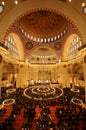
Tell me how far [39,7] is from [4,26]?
4.83 metres

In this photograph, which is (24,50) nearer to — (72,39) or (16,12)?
(72,39)

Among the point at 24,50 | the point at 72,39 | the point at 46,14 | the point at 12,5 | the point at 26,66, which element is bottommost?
the point at 26,66

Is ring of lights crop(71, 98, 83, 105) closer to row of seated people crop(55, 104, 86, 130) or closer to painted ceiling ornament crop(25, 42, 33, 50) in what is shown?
row of seated people crop(55, 104, 86, 130)

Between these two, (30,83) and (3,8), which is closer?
(3,8)

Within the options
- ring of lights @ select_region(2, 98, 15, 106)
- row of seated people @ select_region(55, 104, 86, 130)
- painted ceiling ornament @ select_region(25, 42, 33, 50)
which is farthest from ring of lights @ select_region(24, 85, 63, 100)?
painted ceiling ornament @ select_region(25, 42, 33, 50)

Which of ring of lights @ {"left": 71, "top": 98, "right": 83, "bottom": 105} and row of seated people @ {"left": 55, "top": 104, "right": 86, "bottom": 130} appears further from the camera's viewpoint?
ring of lights @ {"left": 71, "top": 98, "right": 83, "bottom": 105}

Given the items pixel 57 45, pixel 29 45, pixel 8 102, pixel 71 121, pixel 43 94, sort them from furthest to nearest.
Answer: pixel 57 45, pixel 29 45, pixel 43 94, pixel 8 102, pixel 71 121

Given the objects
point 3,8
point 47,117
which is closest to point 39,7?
point 3,8

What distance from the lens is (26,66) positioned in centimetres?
2780

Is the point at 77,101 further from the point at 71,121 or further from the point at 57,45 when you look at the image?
the point at 57,45

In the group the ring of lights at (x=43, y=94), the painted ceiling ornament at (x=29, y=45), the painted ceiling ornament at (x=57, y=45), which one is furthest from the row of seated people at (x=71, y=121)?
the painted ceiling ornament at (x=29, y=45)

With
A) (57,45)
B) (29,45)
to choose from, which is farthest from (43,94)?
(57,45)

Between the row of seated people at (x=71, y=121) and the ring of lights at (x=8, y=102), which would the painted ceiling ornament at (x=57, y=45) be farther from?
the row of seated people at (x=71, y=121)

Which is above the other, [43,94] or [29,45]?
[29,45]
